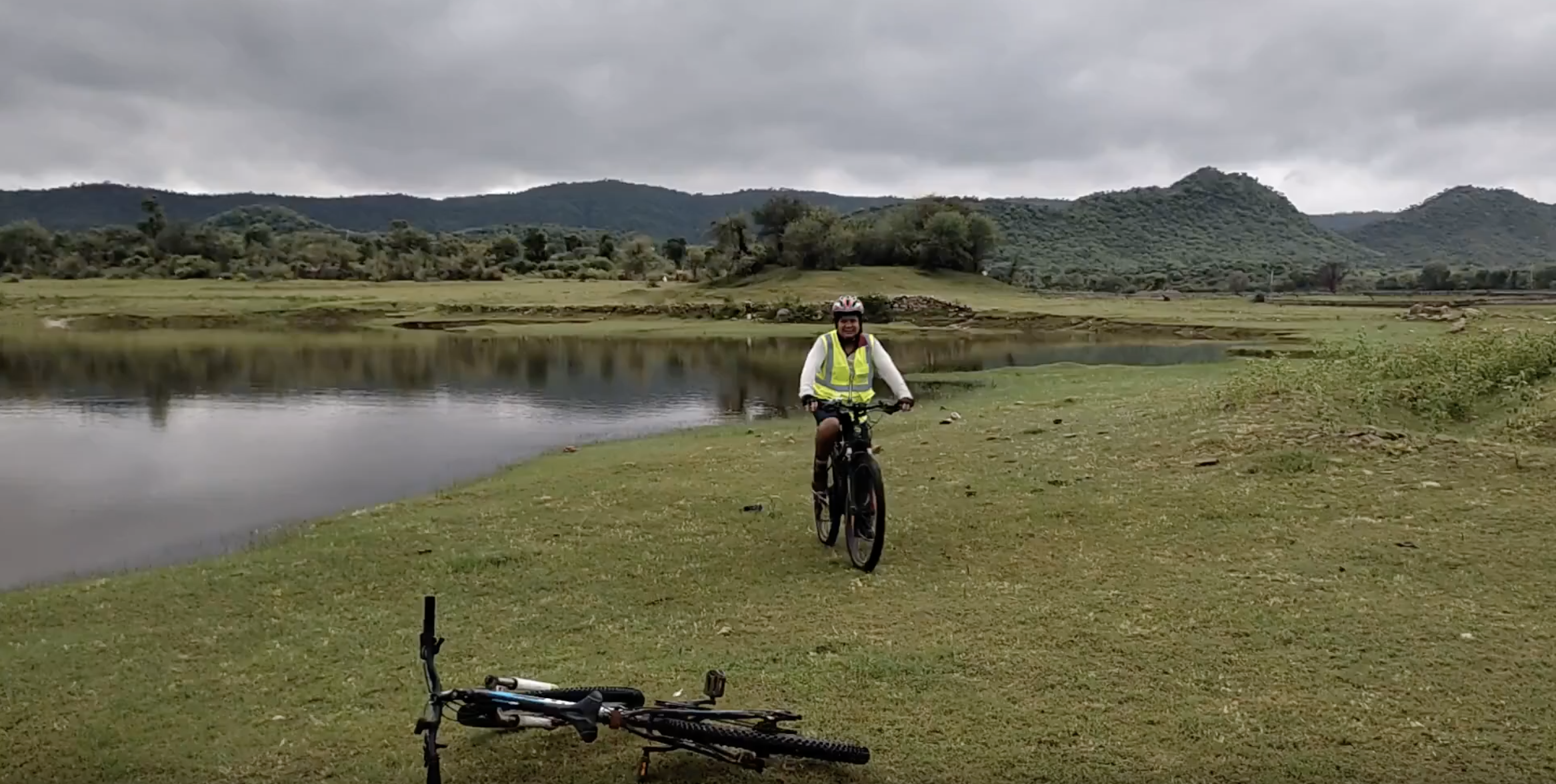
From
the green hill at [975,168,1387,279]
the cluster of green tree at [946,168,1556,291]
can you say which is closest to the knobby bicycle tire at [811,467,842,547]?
the cluster of green tree at [946,168,1556,291]

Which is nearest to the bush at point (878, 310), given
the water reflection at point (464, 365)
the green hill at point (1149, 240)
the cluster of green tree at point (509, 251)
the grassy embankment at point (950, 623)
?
the water reflection at point (464, 365)

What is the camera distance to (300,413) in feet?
88.2

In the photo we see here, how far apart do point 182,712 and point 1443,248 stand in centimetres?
22189

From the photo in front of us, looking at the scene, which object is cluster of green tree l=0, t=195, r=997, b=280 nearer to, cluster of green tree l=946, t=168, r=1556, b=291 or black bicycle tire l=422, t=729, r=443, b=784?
cluster of green tree l=946, t=168, r=1556, b=291

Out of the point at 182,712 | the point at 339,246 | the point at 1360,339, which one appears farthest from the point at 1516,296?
the point at 339,246

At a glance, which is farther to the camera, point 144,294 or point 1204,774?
point 144,294

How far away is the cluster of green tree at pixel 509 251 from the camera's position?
93812 mm

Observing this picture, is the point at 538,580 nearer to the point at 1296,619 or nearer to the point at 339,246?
the point at 1296,619

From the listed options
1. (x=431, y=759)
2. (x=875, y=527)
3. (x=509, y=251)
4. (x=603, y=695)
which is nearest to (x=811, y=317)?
(x=875, y=527)

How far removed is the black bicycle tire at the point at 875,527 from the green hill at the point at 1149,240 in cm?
14251

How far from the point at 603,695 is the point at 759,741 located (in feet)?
2.82

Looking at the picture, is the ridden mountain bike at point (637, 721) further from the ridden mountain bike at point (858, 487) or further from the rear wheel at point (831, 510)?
the rear wheel at point (831, 510)

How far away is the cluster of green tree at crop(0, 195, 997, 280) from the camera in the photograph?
3693 inches

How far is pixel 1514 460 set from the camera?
11078 mm
